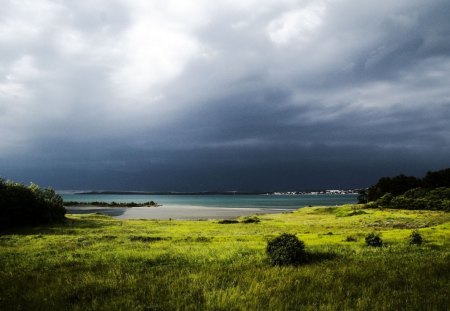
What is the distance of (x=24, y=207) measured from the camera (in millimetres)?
63531

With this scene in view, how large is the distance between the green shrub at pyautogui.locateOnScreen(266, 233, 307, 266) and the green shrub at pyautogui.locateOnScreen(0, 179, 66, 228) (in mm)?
53156

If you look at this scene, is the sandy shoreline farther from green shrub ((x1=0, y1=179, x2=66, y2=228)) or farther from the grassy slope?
the grassy slope

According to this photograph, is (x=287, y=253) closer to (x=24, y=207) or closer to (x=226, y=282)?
(x=226, y=282)

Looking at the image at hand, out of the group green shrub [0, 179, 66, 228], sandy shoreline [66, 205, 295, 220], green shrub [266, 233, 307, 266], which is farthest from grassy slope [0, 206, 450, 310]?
sandy shoreline [66, 205, 295, 220]

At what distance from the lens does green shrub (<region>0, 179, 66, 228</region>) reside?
60.1 meters

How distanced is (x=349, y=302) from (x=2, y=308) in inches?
487

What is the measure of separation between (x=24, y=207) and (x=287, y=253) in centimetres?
5754

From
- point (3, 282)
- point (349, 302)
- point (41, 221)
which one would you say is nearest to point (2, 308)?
point (3, 282)

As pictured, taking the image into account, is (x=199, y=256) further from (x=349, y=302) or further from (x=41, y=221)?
(x=41, y=221)

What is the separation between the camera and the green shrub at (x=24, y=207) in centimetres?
6012

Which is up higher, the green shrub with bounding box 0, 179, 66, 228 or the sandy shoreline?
the green shrub with bounding box 0, 179, 66, 228

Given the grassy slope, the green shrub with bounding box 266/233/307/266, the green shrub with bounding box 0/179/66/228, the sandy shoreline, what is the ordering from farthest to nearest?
the sandy shoreline
the green shrub with bounding box 0/179/66/228
the green shrub with bounding box 266/233/307/266
the grassy slope

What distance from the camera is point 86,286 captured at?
51.3ft

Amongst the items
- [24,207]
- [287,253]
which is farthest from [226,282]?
[24,207]
